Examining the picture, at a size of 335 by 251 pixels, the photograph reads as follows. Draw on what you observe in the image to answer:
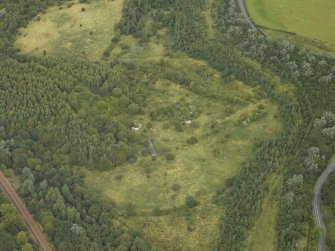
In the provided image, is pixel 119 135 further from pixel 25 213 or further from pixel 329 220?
pixel 329 220

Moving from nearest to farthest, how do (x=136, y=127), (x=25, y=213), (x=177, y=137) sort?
(x=25, y=213) < (x=177, y=137) < (x=136, y=127)

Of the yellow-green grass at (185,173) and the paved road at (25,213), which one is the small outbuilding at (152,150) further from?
the paved road at (25,213)

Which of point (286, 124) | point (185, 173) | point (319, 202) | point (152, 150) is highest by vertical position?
point (286, 124)

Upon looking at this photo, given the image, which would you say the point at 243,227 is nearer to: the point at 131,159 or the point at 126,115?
the point at 131,159

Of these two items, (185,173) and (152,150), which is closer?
(185,173)

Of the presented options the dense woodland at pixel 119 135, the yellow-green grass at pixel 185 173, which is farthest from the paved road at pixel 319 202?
the yellow-green grass at pixel 185 173

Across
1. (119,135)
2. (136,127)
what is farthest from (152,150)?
(136,127)

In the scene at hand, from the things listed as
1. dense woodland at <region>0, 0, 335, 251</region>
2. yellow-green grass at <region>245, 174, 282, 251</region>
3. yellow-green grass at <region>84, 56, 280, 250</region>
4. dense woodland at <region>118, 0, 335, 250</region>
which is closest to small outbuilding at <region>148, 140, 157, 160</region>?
yellow-green grass at <region>84, 56, 280, 250</region>
